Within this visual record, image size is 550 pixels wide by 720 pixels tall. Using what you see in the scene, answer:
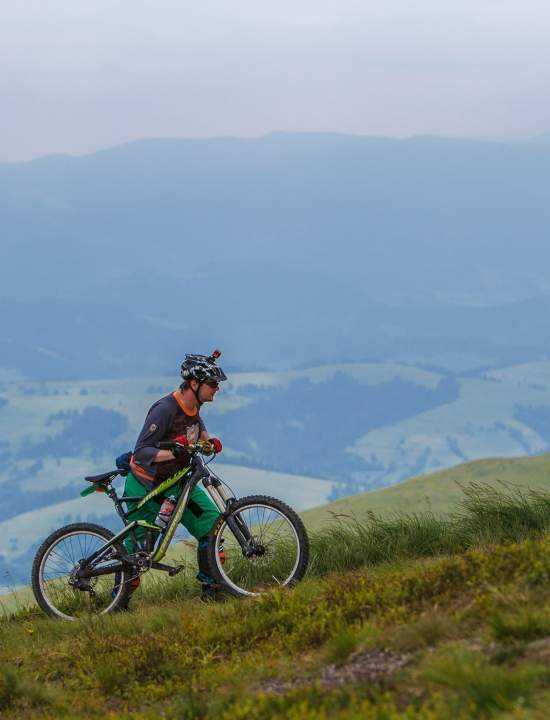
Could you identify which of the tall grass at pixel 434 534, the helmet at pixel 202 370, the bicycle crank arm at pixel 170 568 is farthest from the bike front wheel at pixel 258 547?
the helmet at pixel 202 370

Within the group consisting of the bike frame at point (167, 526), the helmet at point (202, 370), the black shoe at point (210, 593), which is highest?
the helmet at point (202, 370)

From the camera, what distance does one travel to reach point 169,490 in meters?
9.79

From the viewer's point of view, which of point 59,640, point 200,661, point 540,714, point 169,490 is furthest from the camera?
point 169,490

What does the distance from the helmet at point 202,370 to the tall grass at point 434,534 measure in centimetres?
177

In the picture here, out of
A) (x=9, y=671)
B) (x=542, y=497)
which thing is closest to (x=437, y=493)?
(x=542, y=497)

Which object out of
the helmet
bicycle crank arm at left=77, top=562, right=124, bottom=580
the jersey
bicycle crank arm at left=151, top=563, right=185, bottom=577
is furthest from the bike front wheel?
the helmet

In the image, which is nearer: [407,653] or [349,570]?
[407,653]

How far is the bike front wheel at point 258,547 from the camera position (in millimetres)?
9148

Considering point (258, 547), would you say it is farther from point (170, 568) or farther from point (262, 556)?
point (170, 568)

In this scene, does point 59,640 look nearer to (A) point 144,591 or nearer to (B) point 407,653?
(A) point 144,591

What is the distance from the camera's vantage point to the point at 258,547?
9461 mm

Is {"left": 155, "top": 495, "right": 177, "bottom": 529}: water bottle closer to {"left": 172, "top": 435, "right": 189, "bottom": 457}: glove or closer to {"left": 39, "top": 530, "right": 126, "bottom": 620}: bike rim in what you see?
{"left": 172, "top": 435, "right": 189, "bottom": 457}: glove

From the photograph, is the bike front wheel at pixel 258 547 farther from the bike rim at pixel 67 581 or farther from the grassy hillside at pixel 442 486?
the grassy hillside at pixel 442 486

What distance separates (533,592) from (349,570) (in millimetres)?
3515
